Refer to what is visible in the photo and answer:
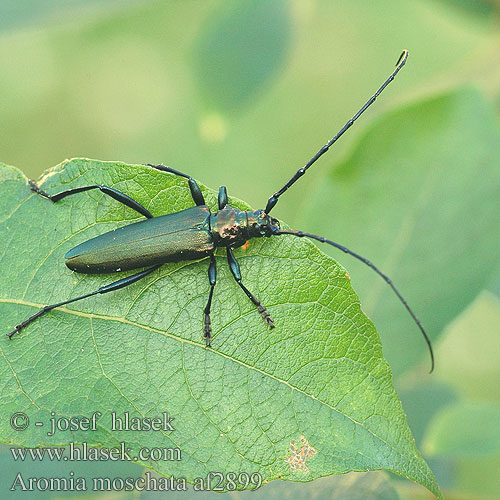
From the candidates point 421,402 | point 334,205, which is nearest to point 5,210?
point 334,205

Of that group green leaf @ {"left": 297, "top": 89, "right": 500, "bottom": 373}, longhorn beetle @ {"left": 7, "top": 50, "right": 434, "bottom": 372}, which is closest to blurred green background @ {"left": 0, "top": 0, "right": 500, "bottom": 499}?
green leaf @ {"left": 297, "top": 89, "right": 500, "bottom": 373}

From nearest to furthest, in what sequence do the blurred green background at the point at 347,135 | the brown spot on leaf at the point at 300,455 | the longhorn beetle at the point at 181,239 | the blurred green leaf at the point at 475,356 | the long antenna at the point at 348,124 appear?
the brown spot on leaf at the point at 300,455 < the longhorn beetle at the point at 181,239 < the blurred green background at the point at 347,135 < the long antenna at the point at 348,124 < the blurred green leaf at the point at 475,356

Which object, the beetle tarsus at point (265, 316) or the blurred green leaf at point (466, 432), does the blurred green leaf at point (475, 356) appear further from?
the beetle tarsus at point (265, 316)

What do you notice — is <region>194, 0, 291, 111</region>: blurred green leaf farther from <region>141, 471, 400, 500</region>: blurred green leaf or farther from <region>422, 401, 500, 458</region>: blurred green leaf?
<region>141, 471, 400, 500</region>: blurred green leaf

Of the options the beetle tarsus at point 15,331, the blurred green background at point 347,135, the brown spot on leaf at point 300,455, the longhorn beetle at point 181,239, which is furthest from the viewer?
the blurred green background at point 347,135

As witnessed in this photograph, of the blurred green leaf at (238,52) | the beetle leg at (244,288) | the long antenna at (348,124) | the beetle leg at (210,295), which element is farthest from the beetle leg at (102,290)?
the blurred green leaf at (238,52)

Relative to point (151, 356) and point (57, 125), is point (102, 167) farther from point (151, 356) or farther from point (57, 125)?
point (57, 125)
